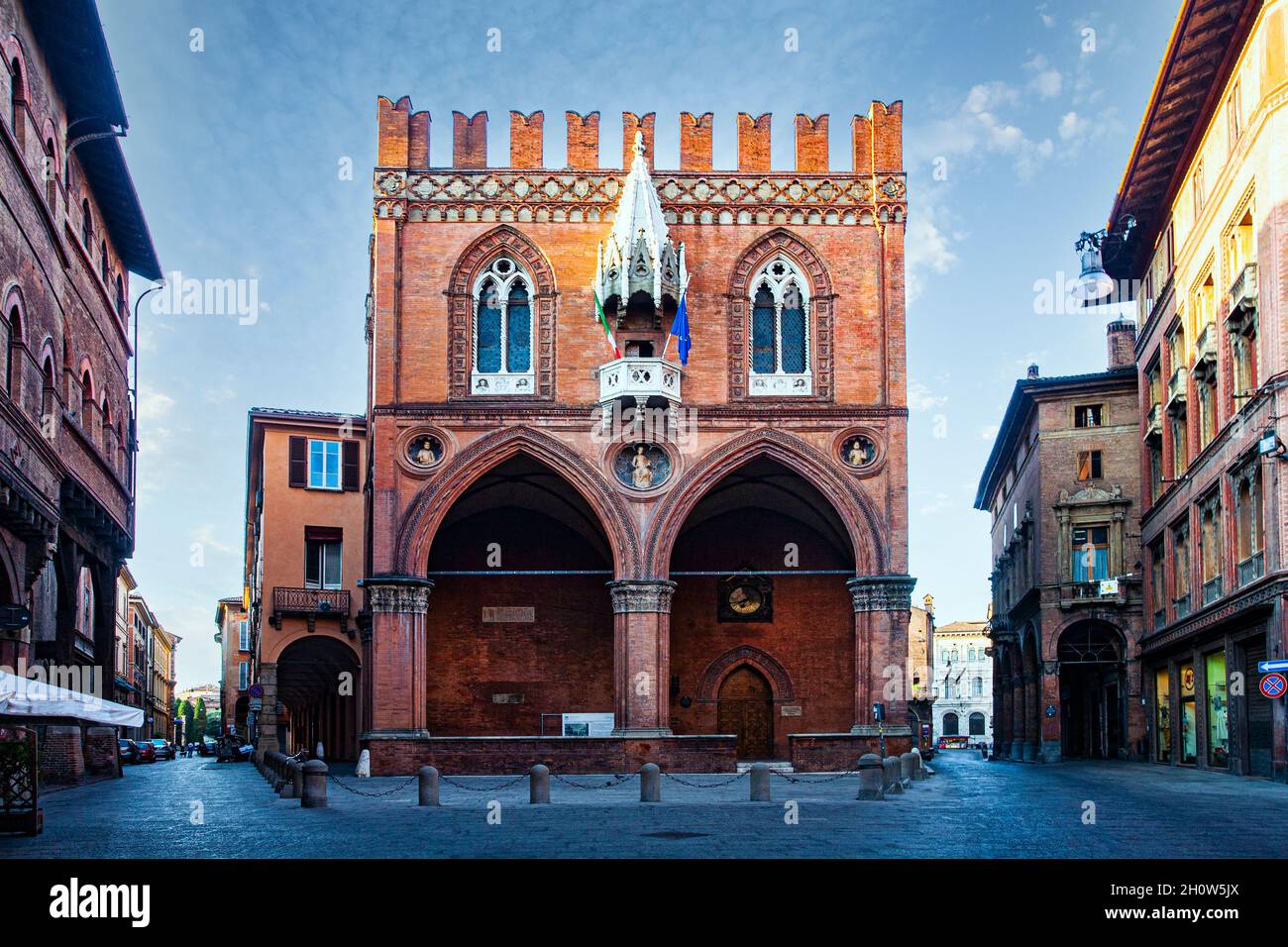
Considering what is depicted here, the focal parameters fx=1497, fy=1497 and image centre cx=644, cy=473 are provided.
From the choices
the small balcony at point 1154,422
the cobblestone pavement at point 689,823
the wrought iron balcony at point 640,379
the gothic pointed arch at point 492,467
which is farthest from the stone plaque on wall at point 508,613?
the small balcony at point 1154,422

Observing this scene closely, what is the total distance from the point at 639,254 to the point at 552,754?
38.0 ft

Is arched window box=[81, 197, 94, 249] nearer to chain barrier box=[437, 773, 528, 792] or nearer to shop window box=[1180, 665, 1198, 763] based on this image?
chain barrier box=[437, 773, 528, 792]

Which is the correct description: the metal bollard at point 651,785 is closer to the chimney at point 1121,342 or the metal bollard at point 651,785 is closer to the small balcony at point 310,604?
the small balcony at point 310,604

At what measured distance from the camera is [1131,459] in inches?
1817

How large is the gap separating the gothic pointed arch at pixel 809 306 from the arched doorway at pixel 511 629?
5.96 metres

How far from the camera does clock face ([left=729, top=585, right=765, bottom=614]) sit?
40.2 metres

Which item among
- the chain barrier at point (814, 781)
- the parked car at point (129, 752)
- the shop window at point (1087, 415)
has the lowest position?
the parked car at point (129, 752)

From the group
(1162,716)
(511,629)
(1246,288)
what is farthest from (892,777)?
(1162,716)

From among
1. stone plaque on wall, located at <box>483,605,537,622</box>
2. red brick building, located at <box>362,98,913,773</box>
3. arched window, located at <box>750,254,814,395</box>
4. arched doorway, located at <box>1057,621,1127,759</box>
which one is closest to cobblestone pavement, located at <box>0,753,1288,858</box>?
red brick building, located at <box>362,98,913,773</box>

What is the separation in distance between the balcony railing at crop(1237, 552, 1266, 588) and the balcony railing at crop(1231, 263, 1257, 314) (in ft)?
16.8

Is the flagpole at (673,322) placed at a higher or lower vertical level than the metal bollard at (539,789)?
higher

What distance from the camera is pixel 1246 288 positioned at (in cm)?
3059

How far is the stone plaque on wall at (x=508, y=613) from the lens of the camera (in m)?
40.0
